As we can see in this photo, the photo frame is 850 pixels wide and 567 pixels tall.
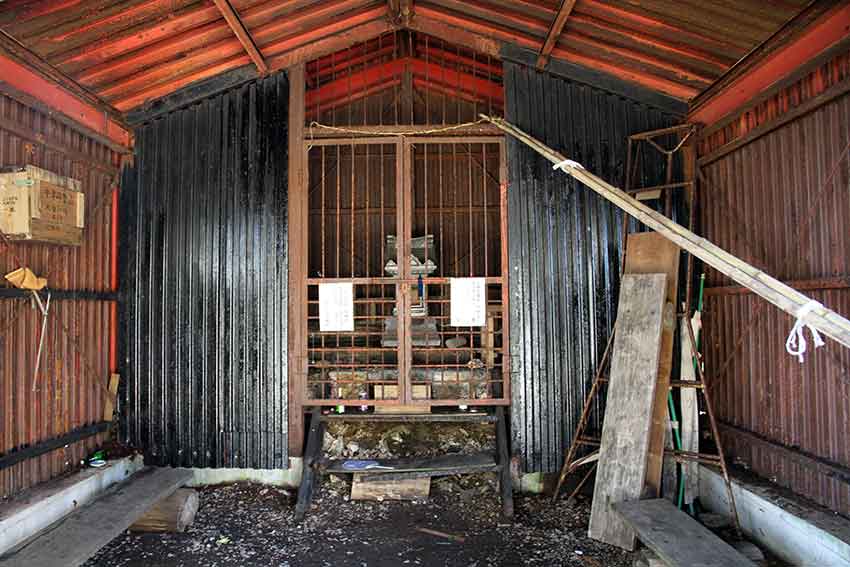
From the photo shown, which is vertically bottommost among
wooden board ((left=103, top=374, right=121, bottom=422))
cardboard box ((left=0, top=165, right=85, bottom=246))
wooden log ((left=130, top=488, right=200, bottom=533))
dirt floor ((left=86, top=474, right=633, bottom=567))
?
dirt floor ((left=86, top=474, right=633, bottom=567))

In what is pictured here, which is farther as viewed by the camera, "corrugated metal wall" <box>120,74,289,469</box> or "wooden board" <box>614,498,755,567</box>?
"corrugated metal wall" <box>120,74,289,469</box>

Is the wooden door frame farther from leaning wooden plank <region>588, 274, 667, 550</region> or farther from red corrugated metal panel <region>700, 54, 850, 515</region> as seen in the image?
red corrugated metal panel <region>700, 54, 850, 515</region>

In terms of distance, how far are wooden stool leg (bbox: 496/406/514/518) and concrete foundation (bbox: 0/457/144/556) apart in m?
3.76

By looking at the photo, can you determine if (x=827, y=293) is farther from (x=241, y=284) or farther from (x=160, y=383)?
(x=160, y=383)

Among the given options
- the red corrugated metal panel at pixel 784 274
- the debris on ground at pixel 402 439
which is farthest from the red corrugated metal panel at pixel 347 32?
the debris on ground at pixel 402 439

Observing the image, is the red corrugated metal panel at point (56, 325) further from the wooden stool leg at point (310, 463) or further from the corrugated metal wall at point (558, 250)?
the corrugated metal wall at point (558, 250)

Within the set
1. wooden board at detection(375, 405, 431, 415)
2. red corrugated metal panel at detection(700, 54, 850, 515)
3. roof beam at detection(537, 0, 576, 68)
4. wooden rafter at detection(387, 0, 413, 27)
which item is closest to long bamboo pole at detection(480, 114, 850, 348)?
red corrugated metal panel at detection(700, 54, 850, 515)

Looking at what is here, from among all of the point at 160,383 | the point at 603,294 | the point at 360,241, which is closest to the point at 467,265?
the point at 360,241

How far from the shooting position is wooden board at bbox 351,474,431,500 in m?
5.39

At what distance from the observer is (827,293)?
12.4 ft

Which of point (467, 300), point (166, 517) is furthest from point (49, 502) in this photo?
point (467, 300)

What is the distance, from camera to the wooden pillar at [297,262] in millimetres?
5754

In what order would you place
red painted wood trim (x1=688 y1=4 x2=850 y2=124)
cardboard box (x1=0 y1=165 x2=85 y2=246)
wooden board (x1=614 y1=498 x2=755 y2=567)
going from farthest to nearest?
cardboard box (x1=0 y1=165 x2=85 y2=246) → red painted wood trim (x1=688 y1=4 x2=850 y2=124) → wooden board (x1=614 y1=498 x2=755 y2=567)

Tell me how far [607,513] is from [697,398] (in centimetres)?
147
